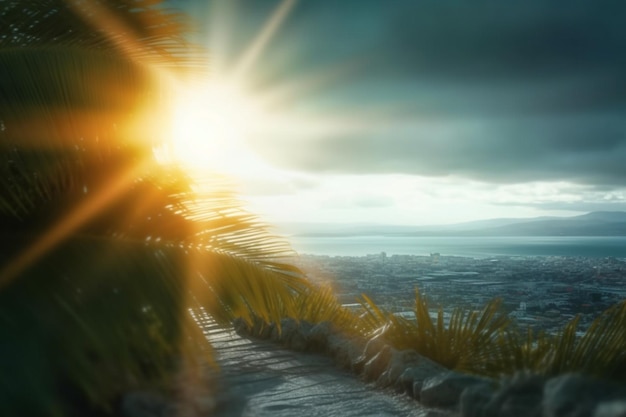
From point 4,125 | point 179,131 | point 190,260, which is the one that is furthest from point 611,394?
point 4,125

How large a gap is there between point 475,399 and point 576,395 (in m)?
0.84

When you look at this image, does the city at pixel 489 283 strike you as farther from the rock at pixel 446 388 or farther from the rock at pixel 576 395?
the rock at pixel 576 395

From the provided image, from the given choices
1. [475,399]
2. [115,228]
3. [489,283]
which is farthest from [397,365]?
[489,283]

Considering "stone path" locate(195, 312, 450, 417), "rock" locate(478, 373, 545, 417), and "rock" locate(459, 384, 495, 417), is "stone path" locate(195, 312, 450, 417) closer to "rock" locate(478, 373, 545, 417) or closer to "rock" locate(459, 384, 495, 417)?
"rock" locate(459, 384, 495, 417)

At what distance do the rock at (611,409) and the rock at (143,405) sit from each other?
3021 millimetres

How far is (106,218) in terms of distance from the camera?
484 centimetres

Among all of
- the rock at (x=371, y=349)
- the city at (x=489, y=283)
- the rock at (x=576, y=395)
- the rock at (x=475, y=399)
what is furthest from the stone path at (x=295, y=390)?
the rock at (x=576, y=395)

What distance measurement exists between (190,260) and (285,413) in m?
1.50

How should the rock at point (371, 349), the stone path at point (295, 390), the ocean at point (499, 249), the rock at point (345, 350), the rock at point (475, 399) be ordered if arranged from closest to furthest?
the rock at point (475, 399), the stone path at point (295, 390), the rock at point (371, 349), the rock at point (345, 350), the ocean at point (499, 249)

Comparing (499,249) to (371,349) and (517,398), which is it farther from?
(517,398)

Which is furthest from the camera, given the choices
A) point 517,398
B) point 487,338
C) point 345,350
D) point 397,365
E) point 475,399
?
point 345,350

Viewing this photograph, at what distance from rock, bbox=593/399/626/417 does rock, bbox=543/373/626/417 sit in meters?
0.09

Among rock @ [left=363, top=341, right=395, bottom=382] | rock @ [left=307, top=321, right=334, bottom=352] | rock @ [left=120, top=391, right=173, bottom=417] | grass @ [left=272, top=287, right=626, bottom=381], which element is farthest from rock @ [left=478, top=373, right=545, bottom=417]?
rock @ [left=307, top=321, right=334, bottom=352]

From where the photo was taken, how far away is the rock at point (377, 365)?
6.39 m
